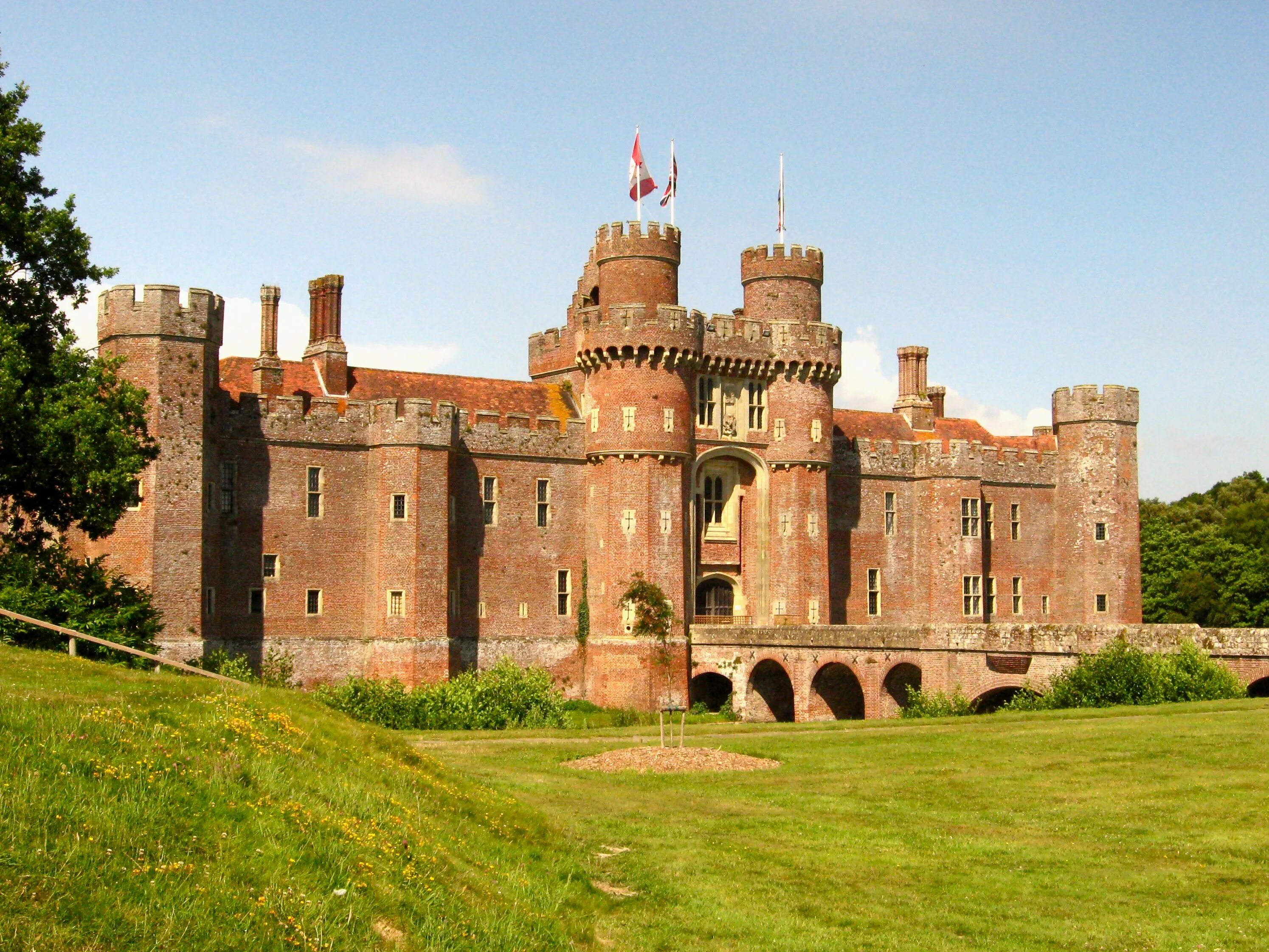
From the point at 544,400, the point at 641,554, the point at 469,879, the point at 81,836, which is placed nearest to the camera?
the point at 81,836

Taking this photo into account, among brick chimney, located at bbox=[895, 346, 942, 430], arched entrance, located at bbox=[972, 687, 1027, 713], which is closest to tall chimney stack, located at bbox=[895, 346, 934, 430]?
brick chimney, located at bbox=[895, 346, 942, 430]

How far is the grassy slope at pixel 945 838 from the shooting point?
15250mm

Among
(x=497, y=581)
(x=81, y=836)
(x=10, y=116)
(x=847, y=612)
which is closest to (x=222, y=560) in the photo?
(x=497, y=581)

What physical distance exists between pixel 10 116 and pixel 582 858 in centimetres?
1957

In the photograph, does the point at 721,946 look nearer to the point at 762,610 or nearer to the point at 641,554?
the point at 641,554

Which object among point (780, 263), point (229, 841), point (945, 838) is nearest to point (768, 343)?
point (780, 263)

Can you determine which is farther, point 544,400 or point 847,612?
point 847,612

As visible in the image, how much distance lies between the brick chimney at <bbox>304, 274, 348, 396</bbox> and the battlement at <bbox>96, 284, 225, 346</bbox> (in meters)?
6.76

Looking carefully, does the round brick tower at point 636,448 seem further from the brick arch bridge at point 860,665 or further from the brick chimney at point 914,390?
the brick chimney at point 914,390

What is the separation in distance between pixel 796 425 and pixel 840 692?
9042mm

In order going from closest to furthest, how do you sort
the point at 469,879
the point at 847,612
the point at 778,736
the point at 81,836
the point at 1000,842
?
the point at 81,836
the point at 469,879
the point at 1000,842
the point at 778,736
the point at 847,612

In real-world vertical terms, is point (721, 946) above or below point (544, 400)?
below

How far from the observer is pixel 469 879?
13.9 meters

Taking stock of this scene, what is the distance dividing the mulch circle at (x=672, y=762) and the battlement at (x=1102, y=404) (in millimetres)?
31127
